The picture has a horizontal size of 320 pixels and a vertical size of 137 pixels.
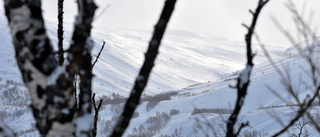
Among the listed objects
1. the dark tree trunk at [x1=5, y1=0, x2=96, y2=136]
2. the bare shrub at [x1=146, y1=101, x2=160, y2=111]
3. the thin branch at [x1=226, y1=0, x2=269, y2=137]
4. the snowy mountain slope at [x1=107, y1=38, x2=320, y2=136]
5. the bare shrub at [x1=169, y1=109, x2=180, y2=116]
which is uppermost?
the thin branch at [x1=226, y1=0, x2=269, y2=137]

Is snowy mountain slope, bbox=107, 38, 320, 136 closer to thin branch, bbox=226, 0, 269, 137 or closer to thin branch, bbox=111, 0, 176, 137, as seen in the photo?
thin branch, bbox=226, 0, 269, 137

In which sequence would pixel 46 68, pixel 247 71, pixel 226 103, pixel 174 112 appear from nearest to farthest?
pixel 46 68, pixel 247 71, pixel 226 103, pixel 174 112

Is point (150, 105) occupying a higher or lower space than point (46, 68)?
lower

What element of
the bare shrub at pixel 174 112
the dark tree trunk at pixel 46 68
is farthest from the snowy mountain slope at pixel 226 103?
the dark tree trunk at pixel 46 68

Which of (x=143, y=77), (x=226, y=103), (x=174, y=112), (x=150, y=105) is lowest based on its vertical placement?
(x=150, y=105)

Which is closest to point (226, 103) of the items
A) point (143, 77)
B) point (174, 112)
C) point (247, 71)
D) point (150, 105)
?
point (174, 112)

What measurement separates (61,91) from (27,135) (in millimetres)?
82850

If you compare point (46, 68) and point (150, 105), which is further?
point (150, 105)

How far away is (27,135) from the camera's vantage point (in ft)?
249

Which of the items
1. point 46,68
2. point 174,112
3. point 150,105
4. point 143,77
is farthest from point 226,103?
point 46,68

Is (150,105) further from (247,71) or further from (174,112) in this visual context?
(247,71)

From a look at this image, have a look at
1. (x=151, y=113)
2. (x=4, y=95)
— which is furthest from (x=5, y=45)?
(x=151, y=113)

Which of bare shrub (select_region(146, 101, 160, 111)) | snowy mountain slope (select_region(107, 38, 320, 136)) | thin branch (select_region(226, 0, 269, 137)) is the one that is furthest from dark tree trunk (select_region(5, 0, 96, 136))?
bare shrub (select_region(146, 101, 160, 111))

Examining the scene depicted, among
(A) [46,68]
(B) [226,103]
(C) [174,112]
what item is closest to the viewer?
(A) [46,68]
